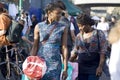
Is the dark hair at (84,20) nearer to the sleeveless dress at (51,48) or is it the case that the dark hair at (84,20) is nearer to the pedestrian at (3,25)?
the sleeveless dress at (51,48)

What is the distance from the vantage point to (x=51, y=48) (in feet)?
19.6

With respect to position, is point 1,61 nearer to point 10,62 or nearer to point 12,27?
point 10,62

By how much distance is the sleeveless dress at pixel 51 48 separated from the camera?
5984 millimetres

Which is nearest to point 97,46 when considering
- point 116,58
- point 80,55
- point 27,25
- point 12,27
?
point 80,55

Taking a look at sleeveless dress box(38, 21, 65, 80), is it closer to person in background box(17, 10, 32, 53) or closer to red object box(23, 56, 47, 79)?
red object box(23, 56, 47, 79)

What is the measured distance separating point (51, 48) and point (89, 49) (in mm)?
726

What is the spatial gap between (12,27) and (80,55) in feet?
10.1

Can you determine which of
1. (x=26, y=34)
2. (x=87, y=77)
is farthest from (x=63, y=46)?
(x=26, y=34)

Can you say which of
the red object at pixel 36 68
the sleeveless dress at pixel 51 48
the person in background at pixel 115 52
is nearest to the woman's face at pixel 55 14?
the sleeveless dress at pixel 51 48

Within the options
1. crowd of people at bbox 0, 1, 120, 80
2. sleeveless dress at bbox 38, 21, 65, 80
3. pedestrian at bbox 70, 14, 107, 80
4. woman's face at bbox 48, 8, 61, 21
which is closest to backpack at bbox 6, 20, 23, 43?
crowd of people at bbox 0, 1, 120, 80

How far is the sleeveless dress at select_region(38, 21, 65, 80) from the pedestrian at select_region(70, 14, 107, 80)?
1.75ft

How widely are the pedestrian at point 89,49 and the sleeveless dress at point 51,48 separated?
535 millimetres

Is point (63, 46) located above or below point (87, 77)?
above

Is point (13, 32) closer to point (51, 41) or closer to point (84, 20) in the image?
point (84, 20)
